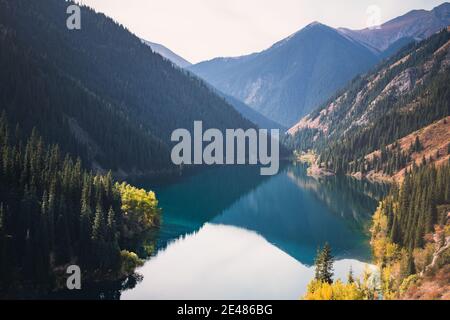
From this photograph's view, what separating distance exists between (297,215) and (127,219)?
67.0 metres

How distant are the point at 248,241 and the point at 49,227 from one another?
5744 centimetres

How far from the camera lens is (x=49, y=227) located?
72625 mm

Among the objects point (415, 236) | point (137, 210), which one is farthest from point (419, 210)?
point (137, 210)

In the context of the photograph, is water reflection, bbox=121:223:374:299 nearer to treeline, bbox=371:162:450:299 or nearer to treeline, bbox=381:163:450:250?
treeline, bbox=371:162:450:299

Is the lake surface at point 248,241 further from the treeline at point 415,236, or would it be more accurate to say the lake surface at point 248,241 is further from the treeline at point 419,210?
the treeline at point 419,210

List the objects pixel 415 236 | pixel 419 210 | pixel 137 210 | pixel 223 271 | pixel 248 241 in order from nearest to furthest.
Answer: pixel 415 236 → pixel 223 271 → pixel 419 210 → pixel 137 210 → pixel 248 241

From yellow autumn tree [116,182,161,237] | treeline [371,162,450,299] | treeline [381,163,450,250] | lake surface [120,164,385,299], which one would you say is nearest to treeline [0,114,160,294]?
lake surface [120,164,385,299]

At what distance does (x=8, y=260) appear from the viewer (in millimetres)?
66562

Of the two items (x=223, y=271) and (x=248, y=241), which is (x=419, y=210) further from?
(x=223, y=271)

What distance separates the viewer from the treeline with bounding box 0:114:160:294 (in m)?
68.6

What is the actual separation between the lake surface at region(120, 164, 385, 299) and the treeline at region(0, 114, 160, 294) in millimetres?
8031
